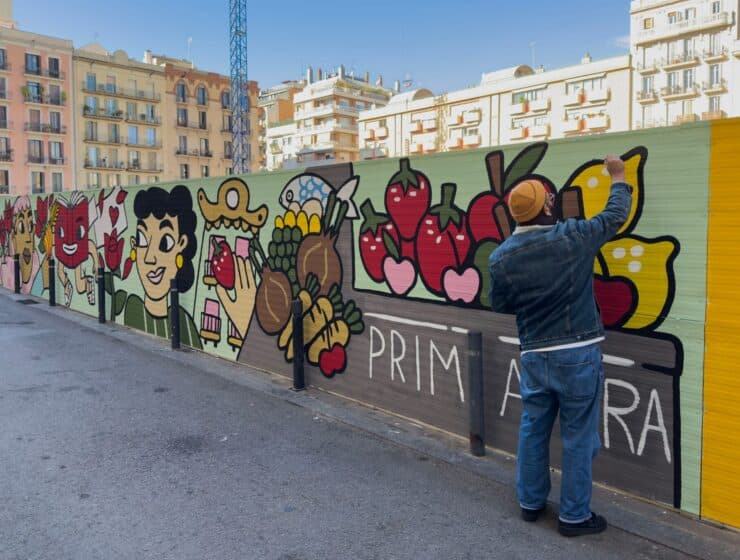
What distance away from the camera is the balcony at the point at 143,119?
260 ft

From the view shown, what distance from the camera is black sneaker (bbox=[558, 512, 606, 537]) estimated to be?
12.2 ft

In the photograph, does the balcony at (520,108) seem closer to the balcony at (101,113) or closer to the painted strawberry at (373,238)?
the balcony at (101,113)

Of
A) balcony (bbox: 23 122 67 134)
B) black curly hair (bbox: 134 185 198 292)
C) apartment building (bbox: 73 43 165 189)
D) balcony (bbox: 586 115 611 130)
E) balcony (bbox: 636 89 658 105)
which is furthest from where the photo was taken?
balcony (bbox: 586 115 611 130)

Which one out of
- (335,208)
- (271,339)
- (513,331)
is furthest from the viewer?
(271,339)

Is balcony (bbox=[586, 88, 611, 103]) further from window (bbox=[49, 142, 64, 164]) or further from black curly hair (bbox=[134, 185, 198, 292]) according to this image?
black curly hair (bbox=[134, 185, 198, 292])

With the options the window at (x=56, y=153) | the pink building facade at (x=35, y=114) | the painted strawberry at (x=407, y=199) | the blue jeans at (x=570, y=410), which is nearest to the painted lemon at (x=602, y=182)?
the blue jeans at (x=570, y=410)

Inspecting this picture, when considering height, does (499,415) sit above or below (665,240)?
below

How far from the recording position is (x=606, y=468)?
4.32 m

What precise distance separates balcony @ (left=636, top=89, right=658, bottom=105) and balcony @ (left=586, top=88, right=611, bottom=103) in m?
3.78

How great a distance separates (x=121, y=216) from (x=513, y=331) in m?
8.56

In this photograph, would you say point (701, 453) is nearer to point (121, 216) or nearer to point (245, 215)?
point (245, 215)

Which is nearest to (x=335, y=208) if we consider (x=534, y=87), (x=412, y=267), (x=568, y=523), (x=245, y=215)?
(x=412, y=267)

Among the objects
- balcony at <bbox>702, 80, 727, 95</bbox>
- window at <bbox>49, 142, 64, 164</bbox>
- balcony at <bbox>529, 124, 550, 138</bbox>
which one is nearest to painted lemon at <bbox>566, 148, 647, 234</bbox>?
window at <bbox>49, 142, 64, 164</bbox>

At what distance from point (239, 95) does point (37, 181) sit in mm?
29186
